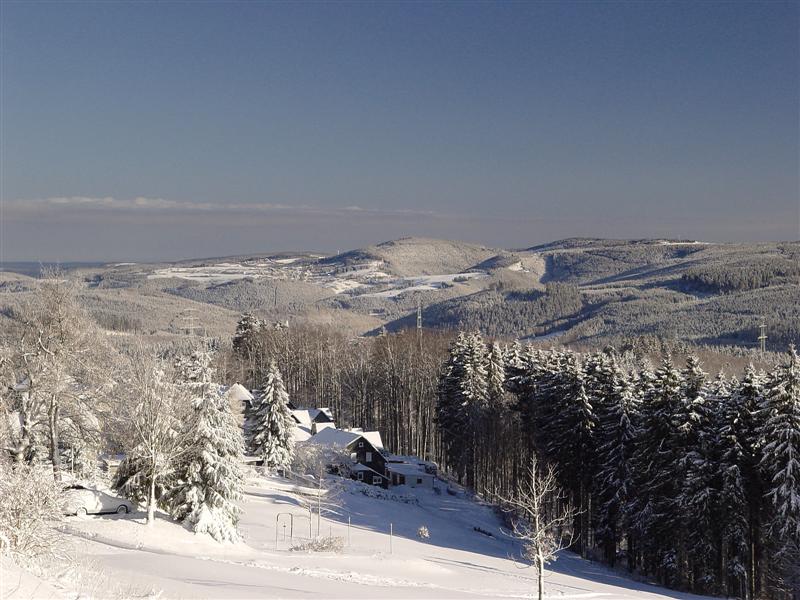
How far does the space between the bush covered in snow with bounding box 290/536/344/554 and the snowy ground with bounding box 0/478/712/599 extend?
0.65m

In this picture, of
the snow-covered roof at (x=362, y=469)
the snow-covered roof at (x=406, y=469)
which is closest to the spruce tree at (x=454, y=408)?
the snow-covered roof at (x=406, y=469)

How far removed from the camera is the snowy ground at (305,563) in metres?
17.8

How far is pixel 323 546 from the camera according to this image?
31609 millimetres

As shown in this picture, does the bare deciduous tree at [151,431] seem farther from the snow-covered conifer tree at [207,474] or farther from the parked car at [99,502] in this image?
the snow-covered conifer tree at [207,474]

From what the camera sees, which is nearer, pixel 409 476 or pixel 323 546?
pixel 323 546

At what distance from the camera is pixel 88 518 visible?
29516 millimetres

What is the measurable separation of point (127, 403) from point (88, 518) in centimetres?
489

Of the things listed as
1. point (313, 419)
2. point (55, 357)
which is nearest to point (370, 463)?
point (313, 419)

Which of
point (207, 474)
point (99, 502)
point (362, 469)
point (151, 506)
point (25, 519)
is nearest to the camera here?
point (25, 519)

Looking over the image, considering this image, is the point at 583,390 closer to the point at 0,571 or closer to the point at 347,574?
the point at 347,574

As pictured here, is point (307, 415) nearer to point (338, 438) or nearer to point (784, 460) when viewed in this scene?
point (338, 438)

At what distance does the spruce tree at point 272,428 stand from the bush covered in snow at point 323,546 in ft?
74.9

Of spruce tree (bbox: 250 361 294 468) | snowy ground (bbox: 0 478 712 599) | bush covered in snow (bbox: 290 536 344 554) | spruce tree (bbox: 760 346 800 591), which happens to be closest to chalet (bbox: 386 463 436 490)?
spruce tree (bbox: 250 361 294 468)

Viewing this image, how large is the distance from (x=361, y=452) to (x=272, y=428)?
31.8ft
